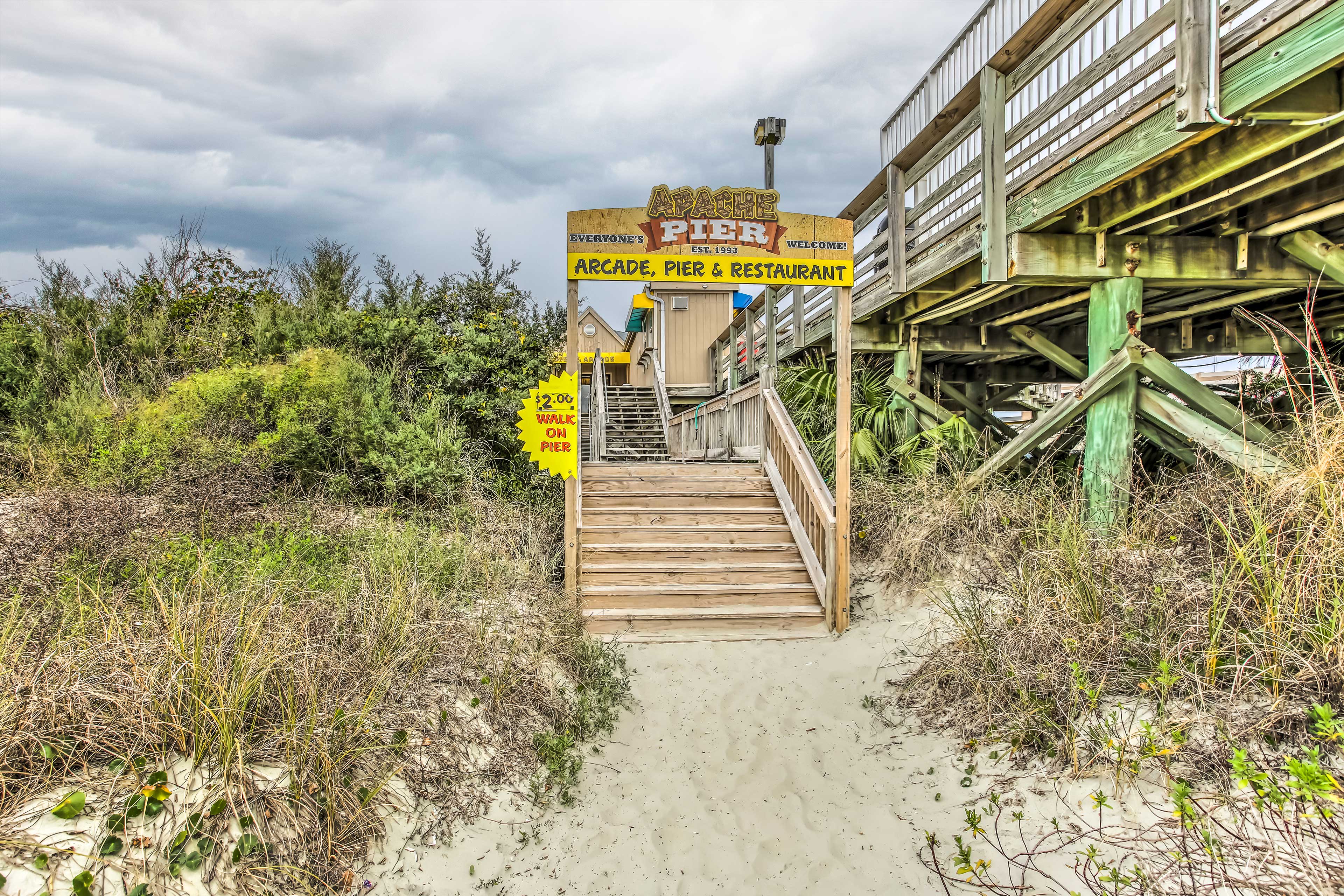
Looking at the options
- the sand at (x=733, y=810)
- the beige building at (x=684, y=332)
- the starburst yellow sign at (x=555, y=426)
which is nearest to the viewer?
the sand at (x=733, y=810)

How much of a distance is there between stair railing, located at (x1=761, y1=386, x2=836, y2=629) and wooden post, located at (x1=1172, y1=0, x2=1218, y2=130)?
11.7ft

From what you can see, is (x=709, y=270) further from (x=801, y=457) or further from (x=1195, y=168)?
(x=1195, y=168)

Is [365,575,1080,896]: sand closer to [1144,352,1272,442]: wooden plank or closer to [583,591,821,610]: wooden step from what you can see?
[583,591,821,610]: wooden step

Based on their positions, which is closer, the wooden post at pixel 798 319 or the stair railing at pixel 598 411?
the wooden post at pixel 798 319

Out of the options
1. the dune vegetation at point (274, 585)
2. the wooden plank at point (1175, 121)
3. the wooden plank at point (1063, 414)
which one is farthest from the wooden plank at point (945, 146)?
the dune vegetation at point (274, 585)

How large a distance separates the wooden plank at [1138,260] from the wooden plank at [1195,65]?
5.41 ft

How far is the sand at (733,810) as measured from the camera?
287 centimetres

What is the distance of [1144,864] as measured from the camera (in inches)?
95.0

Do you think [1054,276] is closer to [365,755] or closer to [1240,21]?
[1240,21]

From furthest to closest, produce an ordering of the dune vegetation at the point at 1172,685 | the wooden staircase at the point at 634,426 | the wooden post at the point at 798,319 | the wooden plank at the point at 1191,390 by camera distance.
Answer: the wooden staircase at the point at 634,426, the wooden post at the point at 798,319, the wooden plank at the point at 1191,390, the dune vegetation at the point at 1172,685

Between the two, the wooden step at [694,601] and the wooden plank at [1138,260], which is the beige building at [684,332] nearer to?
the wooden step at [694,601]

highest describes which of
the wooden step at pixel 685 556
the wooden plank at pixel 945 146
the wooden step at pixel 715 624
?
the wooden plank at pixel 945 146

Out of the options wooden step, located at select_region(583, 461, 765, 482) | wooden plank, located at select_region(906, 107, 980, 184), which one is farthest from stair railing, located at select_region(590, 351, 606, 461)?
wooden plank, located at select_region(906, 107, 980, 184)

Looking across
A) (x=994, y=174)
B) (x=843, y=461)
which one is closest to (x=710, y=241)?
(x=843, y=461)
